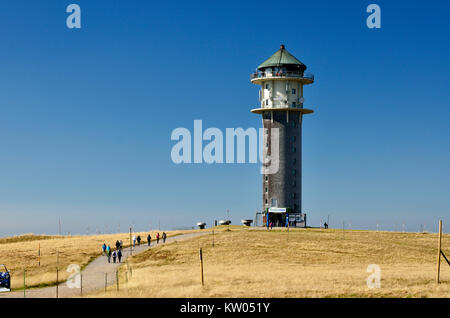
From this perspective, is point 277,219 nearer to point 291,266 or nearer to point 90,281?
point 291,266

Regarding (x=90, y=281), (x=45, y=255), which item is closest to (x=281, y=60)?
(x=45, y=255)

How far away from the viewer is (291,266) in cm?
6025

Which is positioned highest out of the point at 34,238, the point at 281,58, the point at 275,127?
the point at 281,58

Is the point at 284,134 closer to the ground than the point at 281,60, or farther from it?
closer to the ground

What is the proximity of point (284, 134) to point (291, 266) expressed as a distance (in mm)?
43713

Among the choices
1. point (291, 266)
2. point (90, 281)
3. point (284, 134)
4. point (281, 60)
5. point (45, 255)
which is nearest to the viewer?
point (90, 281)

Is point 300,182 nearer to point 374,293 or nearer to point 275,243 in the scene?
point 275,243

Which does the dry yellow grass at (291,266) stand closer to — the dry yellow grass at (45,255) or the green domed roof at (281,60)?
the dry yellow grass at (45,255)

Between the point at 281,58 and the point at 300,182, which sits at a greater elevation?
the point at 281,58

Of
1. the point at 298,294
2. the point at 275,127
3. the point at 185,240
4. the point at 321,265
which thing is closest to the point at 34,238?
the point at 185,240

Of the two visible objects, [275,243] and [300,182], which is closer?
[275,243]

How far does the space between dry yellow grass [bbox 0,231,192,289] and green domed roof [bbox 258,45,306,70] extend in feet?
95.0

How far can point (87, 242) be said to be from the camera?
86938 millimetres
